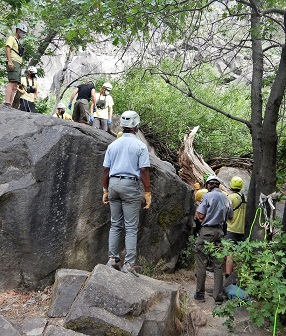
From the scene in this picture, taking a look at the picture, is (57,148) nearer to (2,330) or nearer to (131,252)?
(131,252)

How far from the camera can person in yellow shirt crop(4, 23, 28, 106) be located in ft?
21.9

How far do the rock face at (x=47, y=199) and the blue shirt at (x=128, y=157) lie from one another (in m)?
0.87

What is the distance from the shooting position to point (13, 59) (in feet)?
22.3

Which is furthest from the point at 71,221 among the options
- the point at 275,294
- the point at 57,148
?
the point at 275,294

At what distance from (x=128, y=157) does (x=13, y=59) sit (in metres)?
3.31

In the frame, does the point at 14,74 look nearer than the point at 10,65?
No

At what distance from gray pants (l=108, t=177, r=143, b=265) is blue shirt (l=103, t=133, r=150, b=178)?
0.37ft

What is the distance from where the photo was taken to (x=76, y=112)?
34.0 ft

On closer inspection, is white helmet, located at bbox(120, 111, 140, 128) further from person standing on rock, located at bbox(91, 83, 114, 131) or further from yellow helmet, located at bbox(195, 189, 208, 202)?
person standing on rock, located at bbox(91, 83, 114, 131)

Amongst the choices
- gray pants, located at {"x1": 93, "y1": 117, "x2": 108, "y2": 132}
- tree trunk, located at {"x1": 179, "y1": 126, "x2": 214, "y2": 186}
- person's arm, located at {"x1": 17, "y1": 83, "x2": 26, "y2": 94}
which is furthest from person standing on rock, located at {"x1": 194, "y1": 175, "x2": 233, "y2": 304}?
gray pants, located at {"x1": 93, "y1": 117, "x2": 108, "y2": 132}

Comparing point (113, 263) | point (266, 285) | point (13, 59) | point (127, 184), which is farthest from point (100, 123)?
point (266, 285)

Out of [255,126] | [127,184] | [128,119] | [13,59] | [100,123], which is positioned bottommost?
[127,184]

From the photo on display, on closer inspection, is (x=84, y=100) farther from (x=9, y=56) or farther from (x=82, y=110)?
(x=9, y=56)

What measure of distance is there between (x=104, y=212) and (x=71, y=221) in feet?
1.88
